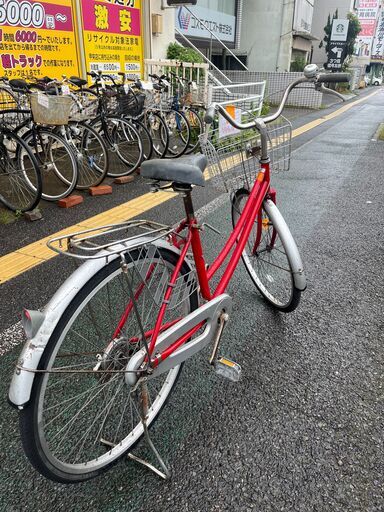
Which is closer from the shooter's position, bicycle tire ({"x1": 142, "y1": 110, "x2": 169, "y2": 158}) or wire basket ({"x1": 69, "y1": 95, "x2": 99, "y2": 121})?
wire basket ({"x1": 69, "y1": 95, "x2": 99, "y2": 121})

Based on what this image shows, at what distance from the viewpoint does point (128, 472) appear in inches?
67.6

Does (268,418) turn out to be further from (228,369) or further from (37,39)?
(37,39)

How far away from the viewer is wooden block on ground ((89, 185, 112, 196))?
498 cm

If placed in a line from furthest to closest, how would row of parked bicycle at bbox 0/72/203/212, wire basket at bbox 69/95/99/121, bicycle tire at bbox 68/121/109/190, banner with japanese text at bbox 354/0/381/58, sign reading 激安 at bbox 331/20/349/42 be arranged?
banner with japanese text at bbox 354/0/381/58
sign reading 激安 at bbox 331/20/349/42
wire basket at bbox 69/95/99/121
bicycle tire at bbox 68/121/109/190
row of parked bicycle at bbox 0/72/203/212

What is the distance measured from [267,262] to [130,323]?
4.82 feet

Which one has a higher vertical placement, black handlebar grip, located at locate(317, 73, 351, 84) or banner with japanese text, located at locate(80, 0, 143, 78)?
banner with japanese text, located at locate(80, 0, 143, 78)

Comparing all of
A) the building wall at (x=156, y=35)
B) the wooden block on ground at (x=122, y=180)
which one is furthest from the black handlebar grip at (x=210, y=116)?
the building wall at (x=156, y=35)

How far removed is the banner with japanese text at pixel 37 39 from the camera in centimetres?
573

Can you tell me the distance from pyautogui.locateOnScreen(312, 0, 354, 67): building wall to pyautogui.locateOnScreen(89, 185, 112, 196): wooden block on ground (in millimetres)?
34456

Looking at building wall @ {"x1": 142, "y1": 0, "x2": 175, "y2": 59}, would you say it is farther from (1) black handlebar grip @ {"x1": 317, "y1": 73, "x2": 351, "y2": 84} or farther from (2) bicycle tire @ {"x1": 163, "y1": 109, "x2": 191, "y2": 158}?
(1) black handlebar grip @ {"x1": 317, "y1": 73, "x2": 351, "y2": 84}

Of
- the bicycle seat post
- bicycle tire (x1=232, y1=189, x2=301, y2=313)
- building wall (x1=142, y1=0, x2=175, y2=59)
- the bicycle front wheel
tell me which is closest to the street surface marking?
the bicycle front wheel

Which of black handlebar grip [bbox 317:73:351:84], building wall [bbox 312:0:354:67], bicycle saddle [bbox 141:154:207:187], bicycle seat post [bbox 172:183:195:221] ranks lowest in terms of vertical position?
bicycle seat post [bbox 172:183:195:221]

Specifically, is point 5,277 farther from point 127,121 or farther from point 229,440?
point 127,121

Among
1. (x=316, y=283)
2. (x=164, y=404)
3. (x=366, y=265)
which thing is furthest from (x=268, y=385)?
(x=366, y=265)
